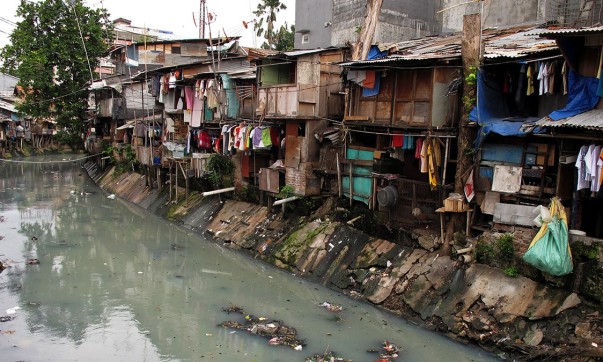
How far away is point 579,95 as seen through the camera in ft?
33.1

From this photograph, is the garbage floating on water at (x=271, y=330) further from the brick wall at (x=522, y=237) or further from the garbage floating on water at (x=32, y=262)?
the garbage floating on water at (x=32, y=262)

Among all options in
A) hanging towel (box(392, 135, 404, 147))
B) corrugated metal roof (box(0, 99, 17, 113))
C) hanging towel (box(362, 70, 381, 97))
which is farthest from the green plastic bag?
corrugated metal roof (box(0, 99, 17, 113))

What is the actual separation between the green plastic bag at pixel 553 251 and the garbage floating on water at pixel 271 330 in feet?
16.1

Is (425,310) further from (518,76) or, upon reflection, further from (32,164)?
(32,164)

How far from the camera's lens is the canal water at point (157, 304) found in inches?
394

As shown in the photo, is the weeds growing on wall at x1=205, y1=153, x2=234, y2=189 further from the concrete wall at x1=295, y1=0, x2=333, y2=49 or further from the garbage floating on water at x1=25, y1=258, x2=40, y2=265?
the concrete wall at x1=295, y1=0, x2=333, y2=49

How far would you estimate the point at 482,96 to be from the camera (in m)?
11.7

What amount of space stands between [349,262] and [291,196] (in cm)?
385

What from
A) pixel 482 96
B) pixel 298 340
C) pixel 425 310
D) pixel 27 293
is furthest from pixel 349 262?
pixel 27 293

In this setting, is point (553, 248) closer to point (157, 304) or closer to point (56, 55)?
point (157, 304)

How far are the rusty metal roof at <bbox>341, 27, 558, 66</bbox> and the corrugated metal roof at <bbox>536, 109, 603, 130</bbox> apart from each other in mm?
1755

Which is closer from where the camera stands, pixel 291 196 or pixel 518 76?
pixel 518 76

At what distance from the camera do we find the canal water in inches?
394

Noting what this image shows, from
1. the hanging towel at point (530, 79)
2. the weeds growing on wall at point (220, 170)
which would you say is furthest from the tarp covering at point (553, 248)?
the weeds growing on wall at point (220, 170)
